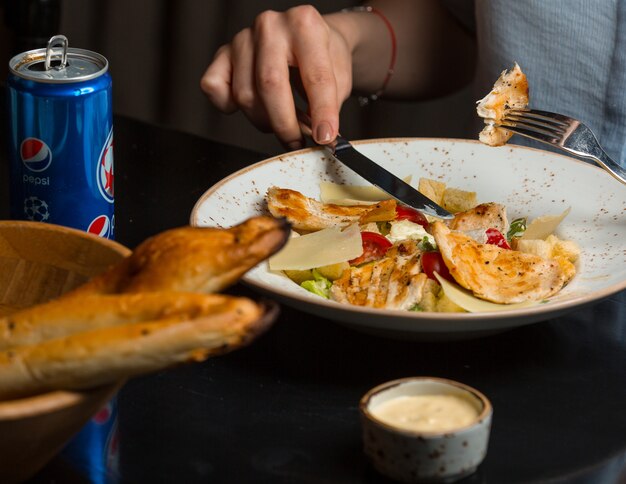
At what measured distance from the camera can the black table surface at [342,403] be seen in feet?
3.35

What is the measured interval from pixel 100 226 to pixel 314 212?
1.10 feet

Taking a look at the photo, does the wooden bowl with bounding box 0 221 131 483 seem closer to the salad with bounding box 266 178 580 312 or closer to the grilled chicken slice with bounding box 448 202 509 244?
the salad with bounding box 266 178 580 312

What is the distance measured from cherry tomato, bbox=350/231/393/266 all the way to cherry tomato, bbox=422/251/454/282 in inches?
3.5

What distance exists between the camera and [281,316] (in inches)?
52.7

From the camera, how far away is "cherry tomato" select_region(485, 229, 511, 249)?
4.74 feet

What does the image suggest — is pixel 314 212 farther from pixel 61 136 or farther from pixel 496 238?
pixel 61 136

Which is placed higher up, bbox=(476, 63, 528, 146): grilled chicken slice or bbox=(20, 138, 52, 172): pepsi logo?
bbox=(476, 63, 528, 146): grilled chicken slice

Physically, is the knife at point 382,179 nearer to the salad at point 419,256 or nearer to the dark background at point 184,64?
the salad at point 419,256

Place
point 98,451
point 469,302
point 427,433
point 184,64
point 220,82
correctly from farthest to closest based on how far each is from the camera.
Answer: point 184,64 → point 220,82 → point 469,302 → point 98,451 → point 427,433

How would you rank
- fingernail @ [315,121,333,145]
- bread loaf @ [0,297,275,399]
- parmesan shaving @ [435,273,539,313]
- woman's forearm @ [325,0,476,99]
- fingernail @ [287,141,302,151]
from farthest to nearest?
woman's forearm @ [325,0,476,99] → fingernail @ [287,141,302,151] → fingernail @ [315,121,333,145] → parmesan shaving @ [435,273,539,313] → bread loaf @ [0,297,275,399]

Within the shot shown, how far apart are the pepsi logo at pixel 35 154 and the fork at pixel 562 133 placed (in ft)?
2.23

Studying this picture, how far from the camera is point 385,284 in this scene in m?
1.26

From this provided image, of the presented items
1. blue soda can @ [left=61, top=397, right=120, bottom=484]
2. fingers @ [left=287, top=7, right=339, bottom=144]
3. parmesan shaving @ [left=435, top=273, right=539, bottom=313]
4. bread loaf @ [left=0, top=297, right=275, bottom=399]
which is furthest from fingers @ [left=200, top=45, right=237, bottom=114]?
bread loaf @ [left=0, top=297, right=275, bottom=399]

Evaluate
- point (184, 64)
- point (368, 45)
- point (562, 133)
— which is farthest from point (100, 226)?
point (184, 64)
